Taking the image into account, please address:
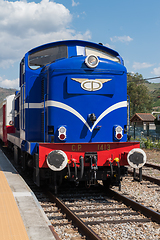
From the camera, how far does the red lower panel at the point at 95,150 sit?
19.2 ft

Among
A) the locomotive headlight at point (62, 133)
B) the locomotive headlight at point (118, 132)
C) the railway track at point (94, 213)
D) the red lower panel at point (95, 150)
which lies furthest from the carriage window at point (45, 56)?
the railway track at point (94, 213)

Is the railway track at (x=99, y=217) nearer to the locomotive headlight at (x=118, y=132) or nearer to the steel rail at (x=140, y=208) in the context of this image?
the steel rail at (x=140, y=208)

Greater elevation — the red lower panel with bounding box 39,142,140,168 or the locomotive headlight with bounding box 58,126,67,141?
the locomotive headlight with bounding box 58,126,67,141

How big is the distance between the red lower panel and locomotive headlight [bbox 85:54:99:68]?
5.94 feet

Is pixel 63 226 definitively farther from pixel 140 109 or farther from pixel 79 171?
pixel 140 109

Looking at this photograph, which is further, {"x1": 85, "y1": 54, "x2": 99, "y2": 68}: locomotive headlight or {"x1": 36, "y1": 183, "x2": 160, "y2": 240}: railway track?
{"x1": 85, "y1": 54, "x2": 99, "y2": 68}: locomotive headlight

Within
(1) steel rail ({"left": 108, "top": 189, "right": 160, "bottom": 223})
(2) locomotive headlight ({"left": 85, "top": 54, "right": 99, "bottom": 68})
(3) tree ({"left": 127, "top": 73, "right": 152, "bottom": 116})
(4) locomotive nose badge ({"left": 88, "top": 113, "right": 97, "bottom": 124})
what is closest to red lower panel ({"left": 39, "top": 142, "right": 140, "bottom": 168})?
(4) locomotive nose badge ({"left": 88, "top": 113, "right": 97, "bottom": 124})

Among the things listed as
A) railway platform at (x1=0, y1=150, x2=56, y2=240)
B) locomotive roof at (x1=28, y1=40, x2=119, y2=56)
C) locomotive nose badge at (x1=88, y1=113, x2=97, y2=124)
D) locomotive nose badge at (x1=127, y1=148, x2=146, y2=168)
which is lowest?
railway platform at (x1=0, y1=150, x2=56, y2=240)

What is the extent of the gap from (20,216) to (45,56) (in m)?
4.42

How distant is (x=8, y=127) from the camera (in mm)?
13297

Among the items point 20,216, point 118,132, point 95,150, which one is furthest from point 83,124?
point 20,216

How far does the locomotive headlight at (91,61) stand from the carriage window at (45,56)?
1.02m

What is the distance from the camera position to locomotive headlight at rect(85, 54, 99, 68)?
631cm

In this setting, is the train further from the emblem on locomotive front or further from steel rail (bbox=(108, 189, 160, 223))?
steel rail (bbox=(108, 189, 160, 223))
